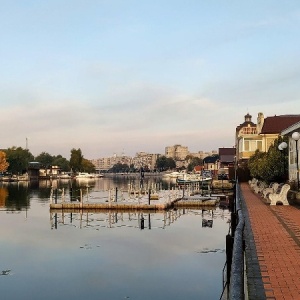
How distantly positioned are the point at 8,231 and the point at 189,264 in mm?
14919

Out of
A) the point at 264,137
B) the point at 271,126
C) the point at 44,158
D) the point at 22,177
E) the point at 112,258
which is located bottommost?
the point at 112,258

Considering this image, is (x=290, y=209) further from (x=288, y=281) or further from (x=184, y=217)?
(x=184, y=217)

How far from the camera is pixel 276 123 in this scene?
191 ft

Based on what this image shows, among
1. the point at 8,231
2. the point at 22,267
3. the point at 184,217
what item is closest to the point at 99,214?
the point at 184,217

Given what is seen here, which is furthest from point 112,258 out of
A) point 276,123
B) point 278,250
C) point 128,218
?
point 276,123

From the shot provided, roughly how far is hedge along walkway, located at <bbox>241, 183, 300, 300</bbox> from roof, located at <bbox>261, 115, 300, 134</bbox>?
39535 mm

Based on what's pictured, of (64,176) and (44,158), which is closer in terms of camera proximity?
(64,176)

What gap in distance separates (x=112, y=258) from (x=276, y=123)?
1723 inches

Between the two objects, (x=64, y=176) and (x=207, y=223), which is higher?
(x=64, y=176)

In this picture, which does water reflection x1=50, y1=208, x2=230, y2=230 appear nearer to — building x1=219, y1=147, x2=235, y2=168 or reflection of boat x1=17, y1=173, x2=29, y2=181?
building x1=219, y1=147, x2=235, y2=168

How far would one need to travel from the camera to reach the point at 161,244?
76.3 feet

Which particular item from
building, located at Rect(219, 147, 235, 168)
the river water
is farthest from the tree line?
the river water

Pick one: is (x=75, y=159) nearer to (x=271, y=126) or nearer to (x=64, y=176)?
(x=64, y=176)

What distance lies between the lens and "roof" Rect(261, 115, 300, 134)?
5716 centimetres
